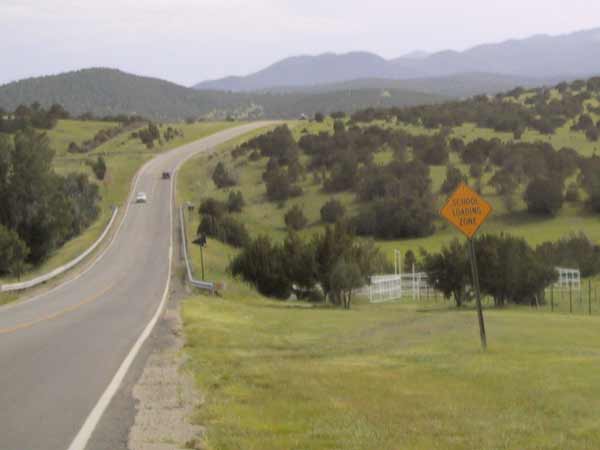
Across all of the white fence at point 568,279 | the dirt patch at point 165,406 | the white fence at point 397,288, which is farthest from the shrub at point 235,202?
the dirt patch at point 165,406

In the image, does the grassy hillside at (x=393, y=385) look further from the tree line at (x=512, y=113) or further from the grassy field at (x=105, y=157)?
the tree line at (x=512, y=113)

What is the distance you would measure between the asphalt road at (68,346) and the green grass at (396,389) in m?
1.38

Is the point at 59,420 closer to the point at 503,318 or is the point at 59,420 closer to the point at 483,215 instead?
the point at 483,215

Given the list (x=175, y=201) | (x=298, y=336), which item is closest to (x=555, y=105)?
(x=175, y=201)

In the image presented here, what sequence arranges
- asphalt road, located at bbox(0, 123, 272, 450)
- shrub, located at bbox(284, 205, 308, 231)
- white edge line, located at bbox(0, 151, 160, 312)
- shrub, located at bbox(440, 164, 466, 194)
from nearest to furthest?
1. asphalt road, located at bbox(0, 123, 272, 450)
2. white edge line, located at bbox(0, 151, 160, 312)
3. shrub, located at bbox(284, 205, 308, 231)
4. shrub, located at bbox(440, 164, 466, 194)

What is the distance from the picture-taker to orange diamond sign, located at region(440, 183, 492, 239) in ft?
54.2

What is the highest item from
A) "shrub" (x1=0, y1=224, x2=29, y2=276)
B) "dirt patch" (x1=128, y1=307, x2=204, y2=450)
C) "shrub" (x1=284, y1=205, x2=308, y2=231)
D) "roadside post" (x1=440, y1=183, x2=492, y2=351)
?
"roadside post" (x1=440, y1=183, x2=492, y2=351)

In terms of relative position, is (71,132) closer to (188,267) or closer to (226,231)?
(226,231)

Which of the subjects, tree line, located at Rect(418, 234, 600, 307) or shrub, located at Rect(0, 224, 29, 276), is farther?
shrub, located at Rect(0, 224, 29, 276)

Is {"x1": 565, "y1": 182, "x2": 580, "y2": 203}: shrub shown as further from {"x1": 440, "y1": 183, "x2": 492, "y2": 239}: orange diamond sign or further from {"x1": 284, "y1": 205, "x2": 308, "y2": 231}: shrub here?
{"x1": 440, "y1": 183, "x2": 492, "y2": 239}: orange diamond sign

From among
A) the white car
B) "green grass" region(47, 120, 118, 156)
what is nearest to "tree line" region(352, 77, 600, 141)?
the white car

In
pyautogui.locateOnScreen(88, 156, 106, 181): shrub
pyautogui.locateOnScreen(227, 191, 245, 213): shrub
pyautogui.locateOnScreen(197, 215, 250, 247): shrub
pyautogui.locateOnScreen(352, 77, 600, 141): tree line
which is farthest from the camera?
pyautogui.locateOnScreen(352, 77, 600, 141): tree line

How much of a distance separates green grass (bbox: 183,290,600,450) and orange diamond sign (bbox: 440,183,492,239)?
2143mm

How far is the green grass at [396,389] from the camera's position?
8.90 metres
